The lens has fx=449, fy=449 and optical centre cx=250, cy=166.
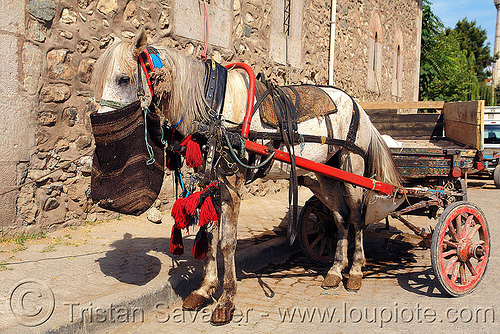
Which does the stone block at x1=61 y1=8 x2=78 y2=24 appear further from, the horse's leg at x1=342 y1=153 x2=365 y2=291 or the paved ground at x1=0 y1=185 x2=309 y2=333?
the horse's leg at x1=342 y1=153 x2=365 y2=291

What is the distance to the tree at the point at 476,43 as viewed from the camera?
166 ft

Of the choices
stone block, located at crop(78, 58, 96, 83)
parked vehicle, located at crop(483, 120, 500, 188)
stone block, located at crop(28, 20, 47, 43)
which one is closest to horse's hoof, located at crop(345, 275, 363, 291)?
stone block, located at crop(78, 58, 96, 83)

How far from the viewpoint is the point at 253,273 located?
4789mm

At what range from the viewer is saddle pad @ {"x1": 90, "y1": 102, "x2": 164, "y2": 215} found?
3.14m

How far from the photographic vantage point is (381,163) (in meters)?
4.56

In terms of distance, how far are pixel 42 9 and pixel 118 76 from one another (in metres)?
2.53

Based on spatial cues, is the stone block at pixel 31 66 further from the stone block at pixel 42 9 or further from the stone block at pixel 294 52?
the stone block at pixel 294 52

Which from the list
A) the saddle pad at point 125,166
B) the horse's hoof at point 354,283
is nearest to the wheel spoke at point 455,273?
the horse's hoof at point 354,283

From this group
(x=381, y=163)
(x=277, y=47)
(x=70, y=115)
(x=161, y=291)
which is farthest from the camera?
(x=277, y=47)

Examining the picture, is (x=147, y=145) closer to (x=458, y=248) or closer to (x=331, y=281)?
(x=331, y=281)

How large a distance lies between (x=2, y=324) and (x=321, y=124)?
9.60 ft

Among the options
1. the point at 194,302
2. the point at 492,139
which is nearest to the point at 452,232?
the point at 194,302

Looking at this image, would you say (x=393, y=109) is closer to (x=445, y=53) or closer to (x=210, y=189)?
(x=210, y=189)

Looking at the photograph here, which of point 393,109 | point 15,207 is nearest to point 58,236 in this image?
point 15,207
